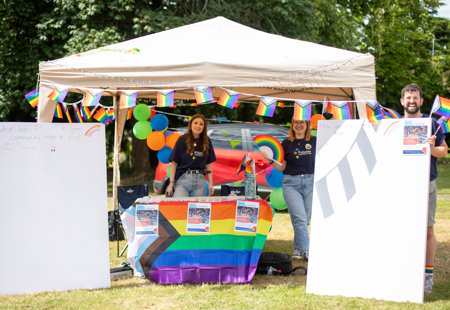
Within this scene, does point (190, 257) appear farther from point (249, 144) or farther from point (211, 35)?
point (249, 144)

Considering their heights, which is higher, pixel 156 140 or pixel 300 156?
pixel 156 140

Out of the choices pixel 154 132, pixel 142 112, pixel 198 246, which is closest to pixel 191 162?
pixel 198 246

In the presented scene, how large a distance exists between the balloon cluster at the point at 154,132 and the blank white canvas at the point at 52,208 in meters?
2.14

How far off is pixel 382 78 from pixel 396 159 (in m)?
17.3

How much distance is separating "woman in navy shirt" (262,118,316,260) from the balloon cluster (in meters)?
1.73

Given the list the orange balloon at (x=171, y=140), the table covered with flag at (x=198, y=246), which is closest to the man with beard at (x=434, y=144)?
the table covered with flag at (x=198, y=246)

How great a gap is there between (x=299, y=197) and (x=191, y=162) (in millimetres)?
1230

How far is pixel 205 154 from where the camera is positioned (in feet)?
18.7

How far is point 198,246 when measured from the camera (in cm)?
477

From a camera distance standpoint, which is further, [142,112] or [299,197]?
[142,112]

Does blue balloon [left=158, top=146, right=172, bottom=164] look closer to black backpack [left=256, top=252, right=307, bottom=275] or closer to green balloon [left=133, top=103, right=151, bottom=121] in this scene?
green balloon [left=133, top=103, right=151, bottom=121]

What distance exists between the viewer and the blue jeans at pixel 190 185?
5.56 metres

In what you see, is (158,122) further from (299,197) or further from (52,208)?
(52,208)

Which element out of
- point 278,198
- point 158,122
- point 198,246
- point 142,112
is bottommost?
point 198,246
